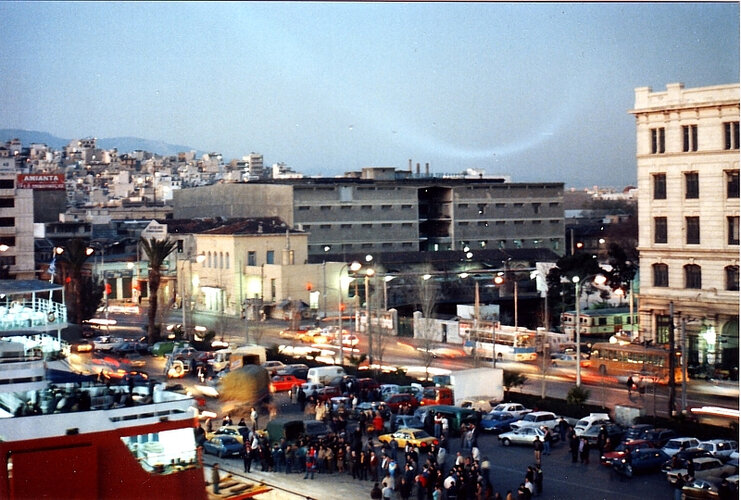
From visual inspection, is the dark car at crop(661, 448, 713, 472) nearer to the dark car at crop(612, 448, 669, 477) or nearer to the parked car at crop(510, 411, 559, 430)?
the dark car at crop(612, 448, 669, 477)

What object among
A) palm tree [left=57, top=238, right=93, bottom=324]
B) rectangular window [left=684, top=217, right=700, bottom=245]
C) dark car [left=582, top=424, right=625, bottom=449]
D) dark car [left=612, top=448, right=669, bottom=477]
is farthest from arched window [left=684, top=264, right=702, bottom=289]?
palm tree [left=57, top=238, right=93, bottom=324]

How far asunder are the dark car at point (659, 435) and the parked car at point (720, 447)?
153 millimetres

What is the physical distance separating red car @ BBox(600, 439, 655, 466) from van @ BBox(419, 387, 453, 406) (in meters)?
0.93

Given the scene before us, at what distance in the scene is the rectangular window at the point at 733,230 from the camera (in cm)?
527

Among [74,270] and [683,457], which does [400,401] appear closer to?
[683,457]

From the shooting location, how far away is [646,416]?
5.15 metres

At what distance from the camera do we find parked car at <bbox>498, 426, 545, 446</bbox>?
4.71 metres

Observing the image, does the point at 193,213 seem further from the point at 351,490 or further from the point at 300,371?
the point at 351,490

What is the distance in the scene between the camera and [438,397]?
525 centimetres

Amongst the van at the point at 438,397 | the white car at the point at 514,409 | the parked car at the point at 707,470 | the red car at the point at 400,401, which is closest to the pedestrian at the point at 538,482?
the parked car at the point at 707,470

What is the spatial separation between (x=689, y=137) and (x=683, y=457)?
1761 mm

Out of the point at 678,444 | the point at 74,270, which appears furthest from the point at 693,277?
the point at 74,270

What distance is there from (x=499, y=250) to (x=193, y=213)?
3081 mm

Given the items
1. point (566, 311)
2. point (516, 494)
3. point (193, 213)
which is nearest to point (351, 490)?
point (516, 494)
